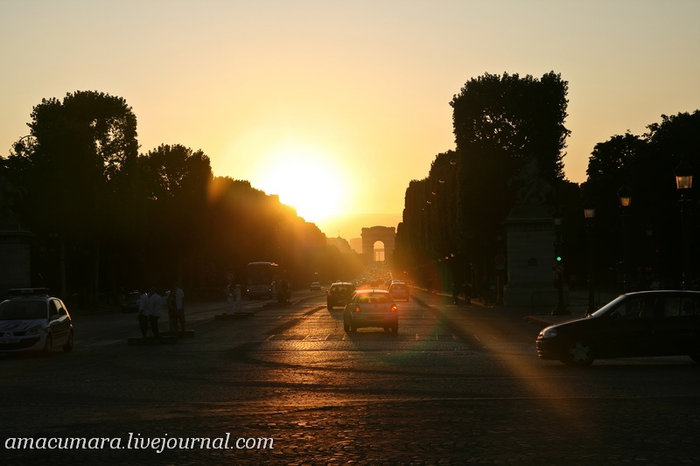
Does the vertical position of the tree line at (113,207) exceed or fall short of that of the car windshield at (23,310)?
it exceeds it

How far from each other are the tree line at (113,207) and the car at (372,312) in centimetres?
1191

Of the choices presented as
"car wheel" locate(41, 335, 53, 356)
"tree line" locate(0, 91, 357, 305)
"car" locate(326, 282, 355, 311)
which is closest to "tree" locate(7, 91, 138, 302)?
"tree line" locate(0, 91, 357, 305)

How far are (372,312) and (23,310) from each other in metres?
11.8

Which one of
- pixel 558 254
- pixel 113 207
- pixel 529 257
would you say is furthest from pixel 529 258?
pixel 113 207

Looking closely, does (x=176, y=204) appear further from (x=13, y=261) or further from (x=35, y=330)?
(x=35, y=330)

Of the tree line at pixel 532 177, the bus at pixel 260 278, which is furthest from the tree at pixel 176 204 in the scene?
the tree line at pixel 532 177

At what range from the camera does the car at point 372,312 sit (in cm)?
3550

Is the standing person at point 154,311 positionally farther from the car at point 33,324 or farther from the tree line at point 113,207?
the tree line at point 113,207

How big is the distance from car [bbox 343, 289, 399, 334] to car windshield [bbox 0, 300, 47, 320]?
1122 centimetres

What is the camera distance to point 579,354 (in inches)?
840

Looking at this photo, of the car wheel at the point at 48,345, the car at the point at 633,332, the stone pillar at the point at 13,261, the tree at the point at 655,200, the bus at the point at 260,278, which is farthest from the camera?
the bus at the point at 260,278

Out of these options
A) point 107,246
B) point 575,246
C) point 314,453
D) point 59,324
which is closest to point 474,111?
point 107,246

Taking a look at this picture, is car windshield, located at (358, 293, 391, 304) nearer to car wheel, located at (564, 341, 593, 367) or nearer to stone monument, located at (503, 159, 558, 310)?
car wheel, located at (564, 341, 593, 367)

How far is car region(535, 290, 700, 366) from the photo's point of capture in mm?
21219
